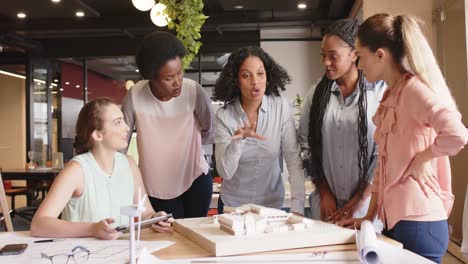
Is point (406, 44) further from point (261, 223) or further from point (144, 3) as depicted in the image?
point (144, 3)

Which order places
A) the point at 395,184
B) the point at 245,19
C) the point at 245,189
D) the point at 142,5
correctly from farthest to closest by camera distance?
the point at 245,19 < the point at 142,5 < the point at 245,189 < the point at 395,184

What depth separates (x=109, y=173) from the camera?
1.83 meters

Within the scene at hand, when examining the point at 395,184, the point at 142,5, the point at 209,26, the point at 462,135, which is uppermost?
the point at 209,26

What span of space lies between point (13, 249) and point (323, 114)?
1.24m

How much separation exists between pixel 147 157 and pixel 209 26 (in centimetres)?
632

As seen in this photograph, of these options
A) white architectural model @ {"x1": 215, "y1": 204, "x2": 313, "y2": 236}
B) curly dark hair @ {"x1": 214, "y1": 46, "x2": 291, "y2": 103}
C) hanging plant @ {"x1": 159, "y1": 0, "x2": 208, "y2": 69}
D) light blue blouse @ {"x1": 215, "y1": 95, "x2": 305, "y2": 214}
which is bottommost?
white architectural model @ {"x1": 215, "y1": 204, "x2": 313, "y2": 236}

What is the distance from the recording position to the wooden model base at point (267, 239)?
45.9 inches

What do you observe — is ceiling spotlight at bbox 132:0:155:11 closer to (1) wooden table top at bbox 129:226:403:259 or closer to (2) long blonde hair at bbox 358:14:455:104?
(2) long blonde hair at bbox 358:14:455:104

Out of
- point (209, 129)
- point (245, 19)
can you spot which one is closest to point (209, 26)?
point (245, 19)

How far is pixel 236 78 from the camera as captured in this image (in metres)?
2.07

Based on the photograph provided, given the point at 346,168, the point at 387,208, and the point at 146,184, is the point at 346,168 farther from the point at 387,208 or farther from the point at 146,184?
the point at 146,184

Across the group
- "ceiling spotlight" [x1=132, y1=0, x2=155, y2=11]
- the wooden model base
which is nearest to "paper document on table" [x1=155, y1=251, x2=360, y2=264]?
the wooden model base

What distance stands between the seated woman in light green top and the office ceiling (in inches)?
224

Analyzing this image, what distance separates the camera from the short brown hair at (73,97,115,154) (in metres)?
1.84
